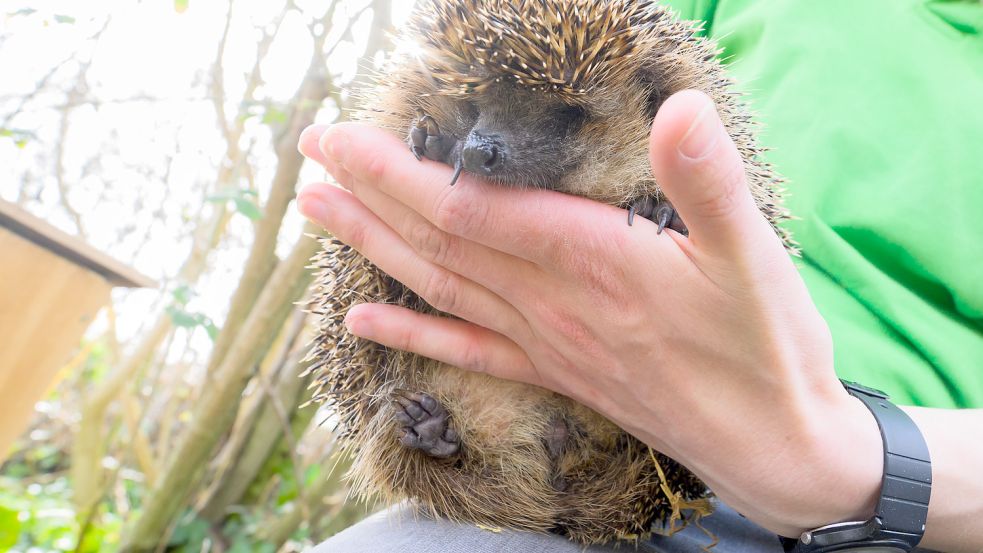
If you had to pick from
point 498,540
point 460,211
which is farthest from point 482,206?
point 498,540

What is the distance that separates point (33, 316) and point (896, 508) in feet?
6.94

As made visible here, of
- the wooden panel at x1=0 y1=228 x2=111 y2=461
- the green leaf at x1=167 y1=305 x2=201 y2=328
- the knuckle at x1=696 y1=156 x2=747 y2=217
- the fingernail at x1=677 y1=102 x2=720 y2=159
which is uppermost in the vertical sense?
the fingernail at x1=677 y1=102 x2=720 y2=159

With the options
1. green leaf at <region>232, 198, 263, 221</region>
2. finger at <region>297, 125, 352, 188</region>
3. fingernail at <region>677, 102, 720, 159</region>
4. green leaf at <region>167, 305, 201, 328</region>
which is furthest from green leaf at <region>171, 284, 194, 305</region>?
fingernail at <region>677, 102, 720, 159</region>

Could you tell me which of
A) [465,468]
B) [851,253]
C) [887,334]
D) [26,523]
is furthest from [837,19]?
[26,523]

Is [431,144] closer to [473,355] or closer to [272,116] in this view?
[473,355]

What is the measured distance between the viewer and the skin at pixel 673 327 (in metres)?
0.95

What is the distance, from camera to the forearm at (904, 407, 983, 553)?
1.05 metres

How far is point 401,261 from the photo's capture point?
1212 mm

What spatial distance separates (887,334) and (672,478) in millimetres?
473

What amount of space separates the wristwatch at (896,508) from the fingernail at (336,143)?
878mm

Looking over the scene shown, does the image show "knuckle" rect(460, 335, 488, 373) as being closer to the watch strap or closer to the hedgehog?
the hedgehog

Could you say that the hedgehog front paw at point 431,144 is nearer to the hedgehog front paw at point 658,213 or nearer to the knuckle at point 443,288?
the knuckle at point 443,288

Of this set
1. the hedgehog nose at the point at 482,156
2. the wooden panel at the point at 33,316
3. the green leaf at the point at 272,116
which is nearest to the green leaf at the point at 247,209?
the green leaf at the point at 272,116

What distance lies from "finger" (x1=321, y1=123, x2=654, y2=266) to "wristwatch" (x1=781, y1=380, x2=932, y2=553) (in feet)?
1.61
